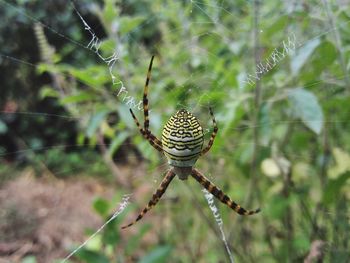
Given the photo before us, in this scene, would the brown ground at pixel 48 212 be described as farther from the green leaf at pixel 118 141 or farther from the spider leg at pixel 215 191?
the spider leg at pixel 215 191

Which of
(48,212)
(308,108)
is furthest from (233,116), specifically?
(48,212)

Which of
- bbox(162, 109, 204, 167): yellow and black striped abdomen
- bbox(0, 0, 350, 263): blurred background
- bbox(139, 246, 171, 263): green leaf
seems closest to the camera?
bbox(162, 109, 204, 167): yellow and black striped abdomen

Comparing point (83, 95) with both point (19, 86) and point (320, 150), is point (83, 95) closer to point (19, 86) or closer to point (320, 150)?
point (320, 150)

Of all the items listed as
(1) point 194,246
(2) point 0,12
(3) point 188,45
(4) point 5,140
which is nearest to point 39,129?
(4) point 5,140

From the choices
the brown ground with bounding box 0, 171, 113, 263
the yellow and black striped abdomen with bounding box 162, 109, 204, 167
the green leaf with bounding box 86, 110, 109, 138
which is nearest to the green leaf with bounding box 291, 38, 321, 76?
the yellow and black striped abdomen with bounding box 162, 109, 204, 167

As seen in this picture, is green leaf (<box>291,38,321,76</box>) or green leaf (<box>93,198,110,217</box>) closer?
green leaf (<box>291,38,321,76</box>)

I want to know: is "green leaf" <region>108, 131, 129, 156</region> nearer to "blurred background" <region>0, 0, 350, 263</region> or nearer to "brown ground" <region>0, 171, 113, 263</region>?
"blurred background" <region>0, 0, 350, 263</region>

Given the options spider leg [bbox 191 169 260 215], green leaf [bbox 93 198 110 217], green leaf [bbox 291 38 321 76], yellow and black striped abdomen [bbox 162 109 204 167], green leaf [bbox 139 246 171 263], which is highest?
green leaf [bbox 291 38 321 76]

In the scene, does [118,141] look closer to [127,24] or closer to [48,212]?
[127,24]
